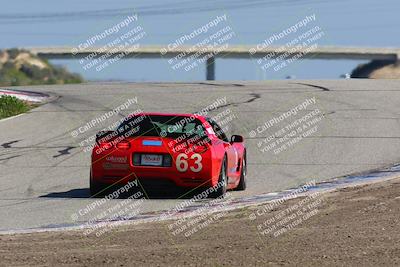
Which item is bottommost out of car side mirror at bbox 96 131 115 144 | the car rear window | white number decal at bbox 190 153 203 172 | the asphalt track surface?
the asphalt track surface

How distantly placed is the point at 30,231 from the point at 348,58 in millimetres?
110308

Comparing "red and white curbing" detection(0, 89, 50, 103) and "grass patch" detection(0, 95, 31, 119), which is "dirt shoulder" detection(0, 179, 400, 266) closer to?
"grass patch" detection(0, 95, 31, 119)

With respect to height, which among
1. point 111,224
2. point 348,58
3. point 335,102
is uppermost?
point 111,224

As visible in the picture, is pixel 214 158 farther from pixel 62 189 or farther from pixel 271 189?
pixel 62 189

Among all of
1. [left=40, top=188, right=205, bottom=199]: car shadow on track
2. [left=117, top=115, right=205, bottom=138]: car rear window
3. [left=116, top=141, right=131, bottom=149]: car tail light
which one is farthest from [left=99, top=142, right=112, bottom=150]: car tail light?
[left=40, top=188, right=205, bottom=199]: car shadow on track

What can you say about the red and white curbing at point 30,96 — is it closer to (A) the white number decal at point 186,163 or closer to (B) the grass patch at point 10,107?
(B) the grass patch at point 10,107

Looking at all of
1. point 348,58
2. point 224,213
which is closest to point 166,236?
point 224,213

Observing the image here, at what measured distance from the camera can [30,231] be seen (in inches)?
422

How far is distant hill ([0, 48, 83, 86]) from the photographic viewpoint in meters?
64.8

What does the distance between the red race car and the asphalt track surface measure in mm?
446

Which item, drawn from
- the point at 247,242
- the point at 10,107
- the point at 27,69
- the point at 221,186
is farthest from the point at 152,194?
the point at 27,69

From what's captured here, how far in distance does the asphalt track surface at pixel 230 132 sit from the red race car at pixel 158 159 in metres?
0.45

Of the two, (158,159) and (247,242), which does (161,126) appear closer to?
(158,159)

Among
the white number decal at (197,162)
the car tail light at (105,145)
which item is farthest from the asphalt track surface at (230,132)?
the car tail light at (105,145)
